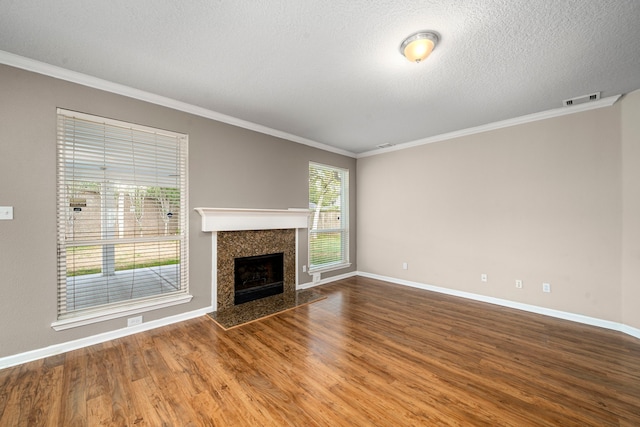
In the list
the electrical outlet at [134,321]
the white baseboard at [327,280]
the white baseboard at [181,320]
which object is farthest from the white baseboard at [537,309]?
the electrical outlet at [134,321]

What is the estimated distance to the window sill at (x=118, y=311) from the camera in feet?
8.05

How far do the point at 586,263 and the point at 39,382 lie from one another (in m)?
5.78

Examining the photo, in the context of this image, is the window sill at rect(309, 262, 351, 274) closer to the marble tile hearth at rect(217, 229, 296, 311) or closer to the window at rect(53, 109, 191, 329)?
the marble tile hearth at rect(217, 229, 296, 311)

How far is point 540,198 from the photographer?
11.4ft

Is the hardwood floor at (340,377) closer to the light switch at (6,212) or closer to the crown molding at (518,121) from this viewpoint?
the light switch at (6,212)

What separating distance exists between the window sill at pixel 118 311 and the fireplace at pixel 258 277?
2.44 feet

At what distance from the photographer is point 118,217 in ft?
9.14

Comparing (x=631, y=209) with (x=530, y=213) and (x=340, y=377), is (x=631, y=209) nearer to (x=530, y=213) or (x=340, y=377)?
(x=530, y=213)

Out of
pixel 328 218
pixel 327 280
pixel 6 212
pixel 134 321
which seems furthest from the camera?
pixel 328 218

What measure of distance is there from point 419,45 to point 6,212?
12.5 ft

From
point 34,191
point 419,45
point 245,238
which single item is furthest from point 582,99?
point 34,191

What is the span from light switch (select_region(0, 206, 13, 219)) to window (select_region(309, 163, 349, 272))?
3.65 meters

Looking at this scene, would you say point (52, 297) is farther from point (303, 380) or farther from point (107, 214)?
point (303, 380)

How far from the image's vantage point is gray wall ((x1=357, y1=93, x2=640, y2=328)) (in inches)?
116
